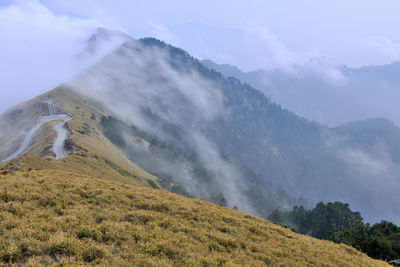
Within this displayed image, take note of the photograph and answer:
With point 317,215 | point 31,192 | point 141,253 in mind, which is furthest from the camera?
point 317,215

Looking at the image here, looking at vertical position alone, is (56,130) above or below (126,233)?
above

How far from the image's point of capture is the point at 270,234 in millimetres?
17031

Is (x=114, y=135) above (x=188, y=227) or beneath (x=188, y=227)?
above

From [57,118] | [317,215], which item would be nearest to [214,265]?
[317,215]

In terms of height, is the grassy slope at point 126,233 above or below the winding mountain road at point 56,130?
below

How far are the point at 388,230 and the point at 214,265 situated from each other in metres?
48.3

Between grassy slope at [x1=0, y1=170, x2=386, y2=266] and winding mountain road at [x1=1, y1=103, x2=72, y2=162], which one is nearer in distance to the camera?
grassy slope at [x1=0, y1=170, x2=386, y2=266]

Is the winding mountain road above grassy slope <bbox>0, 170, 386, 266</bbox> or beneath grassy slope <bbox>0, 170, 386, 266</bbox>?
above

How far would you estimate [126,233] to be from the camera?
503 inches

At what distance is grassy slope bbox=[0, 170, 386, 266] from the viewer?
1061 centimetres

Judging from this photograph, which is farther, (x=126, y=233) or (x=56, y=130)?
(x=56, y=130)

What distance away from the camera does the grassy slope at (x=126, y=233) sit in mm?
10609

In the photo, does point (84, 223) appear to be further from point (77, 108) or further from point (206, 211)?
point (77, 108)

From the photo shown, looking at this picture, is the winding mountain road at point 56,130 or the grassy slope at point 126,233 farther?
the winding mountain road at point 56,130
